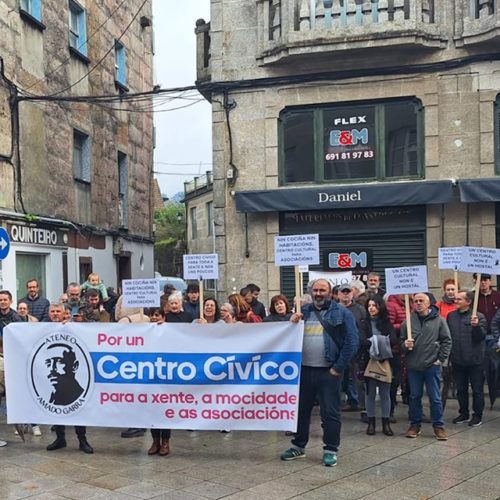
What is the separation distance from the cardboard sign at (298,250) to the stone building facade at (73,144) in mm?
8093

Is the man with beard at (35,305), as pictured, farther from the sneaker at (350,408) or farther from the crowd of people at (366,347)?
the sneaker at (350,408)

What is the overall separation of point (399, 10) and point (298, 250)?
21.5 feet

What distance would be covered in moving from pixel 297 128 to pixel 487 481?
846 centimetres

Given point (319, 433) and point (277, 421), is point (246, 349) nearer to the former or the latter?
point (277, 421)

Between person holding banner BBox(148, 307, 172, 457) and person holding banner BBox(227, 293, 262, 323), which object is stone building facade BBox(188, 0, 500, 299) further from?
person holding banner BBox(148, 307, 172, 457)

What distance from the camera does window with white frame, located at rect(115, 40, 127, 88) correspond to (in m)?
20.5

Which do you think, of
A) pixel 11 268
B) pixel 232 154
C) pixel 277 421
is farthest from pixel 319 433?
pixel 11 268

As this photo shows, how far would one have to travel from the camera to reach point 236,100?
43.6 ft

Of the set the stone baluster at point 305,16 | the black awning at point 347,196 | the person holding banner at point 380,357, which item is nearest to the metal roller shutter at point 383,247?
the black awning at point 347,196

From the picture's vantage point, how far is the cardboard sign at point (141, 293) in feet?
25.2

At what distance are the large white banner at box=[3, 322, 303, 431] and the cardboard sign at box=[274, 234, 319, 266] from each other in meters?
1.07

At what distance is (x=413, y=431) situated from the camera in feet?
24.9

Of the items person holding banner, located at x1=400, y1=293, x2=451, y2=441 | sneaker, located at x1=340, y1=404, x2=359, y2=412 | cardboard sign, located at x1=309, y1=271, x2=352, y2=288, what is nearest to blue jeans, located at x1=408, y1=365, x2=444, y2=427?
person holding banner, located at x1=400, y1=293, x2=451, y2=441

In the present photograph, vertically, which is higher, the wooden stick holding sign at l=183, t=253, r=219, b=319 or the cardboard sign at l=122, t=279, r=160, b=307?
the wooden stick holding sign at l=183, t=253, r=219, b=319
